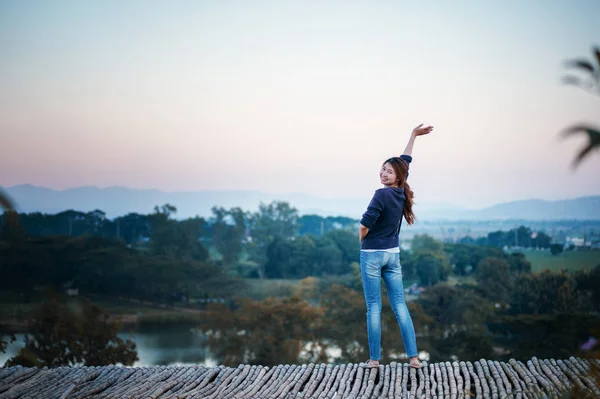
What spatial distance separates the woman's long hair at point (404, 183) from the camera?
472 centimetres

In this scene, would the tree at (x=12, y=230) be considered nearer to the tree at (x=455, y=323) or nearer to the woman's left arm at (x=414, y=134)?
the tree at (x=455, y=323)

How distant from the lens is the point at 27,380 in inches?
193

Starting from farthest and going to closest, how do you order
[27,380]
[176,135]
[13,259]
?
1. [176,135]
2. [13,259]
3. [27,380]

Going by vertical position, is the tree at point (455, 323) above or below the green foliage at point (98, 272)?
below

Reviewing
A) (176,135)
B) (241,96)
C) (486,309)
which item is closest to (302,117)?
(241,96)

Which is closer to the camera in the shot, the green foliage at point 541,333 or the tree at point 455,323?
the green foliage at point 541,333

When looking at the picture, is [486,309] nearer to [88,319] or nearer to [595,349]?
[88,319]

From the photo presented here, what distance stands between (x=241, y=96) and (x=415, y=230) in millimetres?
14835

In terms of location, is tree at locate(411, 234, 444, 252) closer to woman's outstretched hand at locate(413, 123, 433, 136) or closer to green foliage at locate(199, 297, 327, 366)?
green foliage at locate(199, 297, 327, 366)

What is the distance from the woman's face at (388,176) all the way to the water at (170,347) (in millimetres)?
18690

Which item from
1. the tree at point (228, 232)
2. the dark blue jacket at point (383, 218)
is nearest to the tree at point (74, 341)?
the dark blue jacket at point (383, 218)

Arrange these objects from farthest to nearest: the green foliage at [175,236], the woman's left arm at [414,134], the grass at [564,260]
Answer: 1. the green foliage at [175,236]
2. the grass at [564,260]
3. the woman's left arm at [414,134]

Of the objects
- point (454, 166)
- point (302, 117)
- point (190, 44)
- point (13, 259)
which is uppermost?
point (190, 44)

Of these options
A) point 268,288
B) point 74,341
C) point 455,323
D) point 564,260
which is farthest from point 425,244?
A: point 74,341
